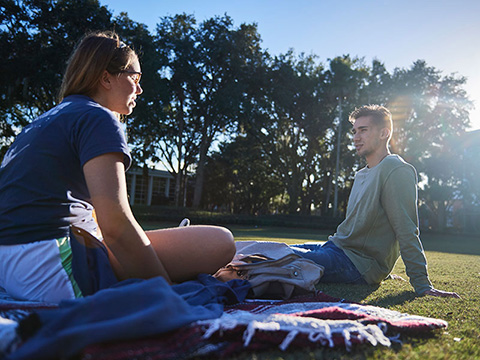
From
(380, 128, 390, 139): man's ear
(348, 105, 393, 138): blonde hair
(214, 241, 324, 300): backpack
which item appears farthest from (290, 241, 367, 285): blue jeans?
(348, 105, 393, 138): blonde hair

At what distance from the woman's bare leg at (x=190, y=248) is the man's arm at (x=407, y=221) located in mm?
1678

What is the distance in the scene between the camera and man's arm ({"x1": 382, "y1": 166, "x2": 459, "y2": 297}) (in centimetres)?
320

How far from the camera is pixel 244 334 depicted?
1.50 m

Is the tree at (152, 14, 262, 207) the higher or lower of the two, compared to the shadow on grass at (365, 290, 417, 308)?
higher

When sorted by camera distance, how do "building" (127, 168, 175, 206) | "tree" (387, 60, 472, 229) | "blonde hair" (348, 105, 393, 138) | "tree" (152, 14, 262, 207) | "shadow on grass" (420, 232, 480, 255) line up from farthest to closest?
"building" (127, 168, 175, 206), "tree" (387, 60, 472, 229), "tree" (152, 14, 262, 207), "shadow on grass" (420, 232, 480, 255), "blonde hair" (348, 105, 393, 138)

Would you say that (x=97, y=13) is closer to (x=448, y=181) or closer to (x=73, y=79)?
(x=73, y=79)

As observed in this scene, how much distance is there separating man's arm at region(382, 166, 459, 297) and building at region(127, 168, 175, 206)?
123ft

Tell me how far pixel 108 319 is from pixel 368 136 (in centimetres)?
309

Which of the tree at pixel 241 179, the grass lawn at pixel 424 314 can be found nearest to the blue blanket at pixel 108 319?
the grass lawn at pixel 424 314

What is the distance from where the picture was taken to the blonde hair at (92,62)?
2041 mm

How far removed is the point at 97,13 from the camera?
18891mm

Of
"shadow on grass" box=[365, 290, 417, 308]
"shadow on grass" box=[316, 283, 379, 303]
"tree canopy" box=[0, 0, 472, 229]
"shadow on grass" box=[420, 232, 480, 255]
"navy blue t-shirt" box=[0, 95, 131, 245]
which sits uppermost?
"tree canopy" box=[0, 0, 472, 229]

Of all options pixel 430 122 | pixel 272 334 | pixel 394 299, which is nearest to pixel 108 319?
pixel 272 334

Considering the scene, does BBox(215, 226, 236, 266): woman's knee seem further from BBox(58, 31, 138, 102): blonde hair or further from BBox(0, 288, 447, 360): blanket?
BBox(58, 31, 138, 102): blonde hair
